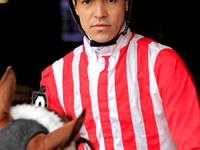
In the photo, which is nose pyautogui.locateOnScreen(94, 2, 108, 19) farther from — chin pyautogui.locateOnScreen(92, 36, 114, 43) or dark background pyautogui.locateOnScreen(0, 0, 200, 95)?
dark background pyautogui.locateOnScreen(0, 0, 200, 95)

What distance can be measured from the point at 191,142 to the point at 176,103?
0.68 feet

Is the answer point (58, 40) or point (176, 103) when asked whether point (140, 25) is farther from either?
point (176, 103)

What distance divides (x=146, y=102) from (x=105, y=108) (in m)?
0.24

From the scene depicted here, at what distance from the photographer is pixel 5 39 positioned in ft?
18.7

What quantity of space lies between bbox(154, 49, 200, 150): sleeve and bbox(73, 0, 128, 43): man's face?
325 mm

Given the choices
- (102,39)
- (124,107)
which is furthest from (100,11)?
(124,107)

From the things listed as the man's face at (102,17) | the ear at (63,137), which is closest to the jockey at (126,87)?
the man's face at (102,17)

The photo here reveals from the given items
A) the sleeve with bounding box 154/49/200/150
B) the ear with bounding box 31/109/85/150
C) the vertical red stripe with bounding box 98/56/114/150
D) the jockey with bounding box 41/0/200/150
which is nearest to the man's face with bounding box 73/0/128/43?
the jockey with bounding box 41/0/200/150

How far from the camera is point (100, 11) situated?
1529 millimetres

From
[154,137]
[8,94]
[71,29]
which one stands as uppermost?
[8,94]

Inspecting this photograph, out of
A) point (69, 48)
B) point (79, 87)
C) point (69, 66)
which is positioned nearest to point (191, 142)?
point (79, 87)

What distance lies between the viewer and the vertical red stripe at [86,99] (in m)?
1.70

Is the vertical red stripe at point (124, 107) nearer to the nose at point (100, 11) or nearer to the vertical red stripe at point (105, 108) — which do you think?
the vertical red stripe at point (105, 108)

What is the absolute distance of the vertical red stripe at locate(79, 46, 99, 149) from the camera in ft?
5.58
